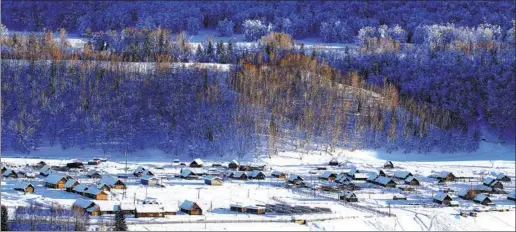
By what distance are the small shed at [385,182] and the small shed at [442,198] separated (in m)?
4.13

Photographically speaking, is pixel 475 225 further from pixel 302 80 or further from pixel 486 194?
pixel 302 80

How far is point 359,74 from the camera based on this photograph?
70.1m

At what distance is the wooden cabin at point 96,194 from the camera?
34.0m

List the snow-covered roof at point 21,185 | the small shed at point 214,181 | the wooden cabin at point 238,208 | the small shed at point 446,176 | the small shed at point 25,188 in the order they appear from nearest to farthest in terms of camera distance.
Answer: the wooden cabin at point 238,208 → the small shed at point 25,188 → the snow-covered roof at point 21,185 → the small shed at point 214,181 → the small shed at point 446,176

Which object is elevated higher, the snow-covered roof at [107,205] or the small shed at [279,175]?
the snow-covered roof at [107,205]

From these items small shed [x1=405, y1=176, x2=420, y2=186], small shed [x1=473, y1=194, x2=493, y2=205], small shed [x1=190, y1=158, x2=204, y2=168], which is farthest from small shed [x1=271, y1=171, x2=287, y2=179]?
small shed [x1=473, y1=194, x2=493, y2=205]

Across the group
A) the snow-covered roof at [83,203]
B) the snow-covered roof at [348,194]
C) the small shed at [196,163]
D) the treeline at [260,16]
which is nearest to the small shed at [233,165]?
the small shed at [196,163]

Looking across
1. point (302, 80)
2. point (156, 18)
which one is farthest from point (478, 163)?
point (156, 18)

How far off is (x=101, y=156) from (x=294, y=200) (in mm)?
17379

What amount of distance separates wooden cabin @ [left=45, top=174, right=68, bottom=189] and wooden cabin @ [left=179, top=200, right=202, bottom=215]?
288 inches

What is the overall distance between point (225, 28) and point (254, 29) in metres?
4.11

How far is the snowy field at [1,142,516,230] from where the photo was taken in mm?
30797

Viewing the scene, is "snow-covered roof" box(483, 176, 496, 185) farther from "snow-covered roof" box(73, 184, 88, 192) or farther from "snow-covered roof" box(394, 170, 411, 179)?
"snow-covered roof" box(73, 184, 88, 192)

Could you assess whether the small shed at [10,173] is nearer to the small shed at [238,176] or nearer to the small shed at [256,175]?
the small shed at [238,176]
